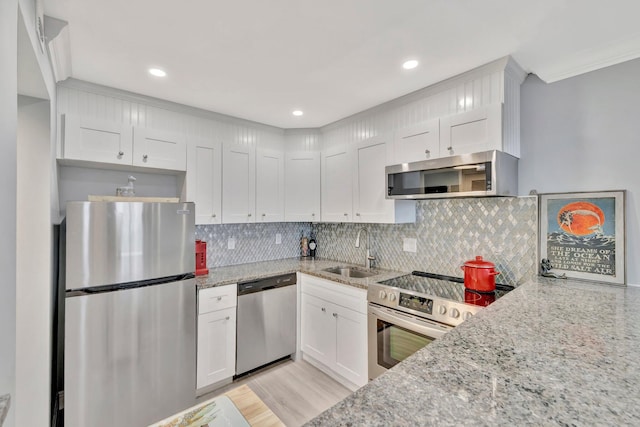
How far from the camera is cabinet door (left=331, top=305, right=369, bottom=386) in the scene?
7.72 feet

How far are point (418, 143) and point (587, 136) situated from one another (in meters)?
1.05

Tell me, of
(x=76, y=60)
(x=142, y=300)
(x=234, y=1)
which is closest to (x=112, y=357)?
(x=142, y=300)

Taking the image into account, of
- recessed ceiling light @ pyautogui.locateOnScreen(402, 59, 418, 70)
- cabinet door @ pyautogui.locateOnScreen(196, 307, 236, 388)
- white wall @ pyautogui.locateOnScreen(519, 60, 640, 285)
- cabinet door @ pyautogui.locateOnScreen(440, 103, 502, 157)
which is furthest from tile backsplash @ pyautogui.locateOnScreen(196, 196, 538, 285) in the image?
recessed ceiling light @ pyautogui.locateOnScreen(402, 59, 418, 70)

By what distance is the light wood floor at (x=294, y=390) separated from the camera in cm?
224

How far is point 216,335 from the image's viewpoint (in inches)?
96.2

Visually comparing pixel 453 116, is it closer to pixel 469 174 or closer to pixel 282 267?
pixel 469 174

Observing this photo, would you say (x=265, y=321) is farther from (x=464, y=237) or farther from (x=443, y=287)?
(x=464, y=237)

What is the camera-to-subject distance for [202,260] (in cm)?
272

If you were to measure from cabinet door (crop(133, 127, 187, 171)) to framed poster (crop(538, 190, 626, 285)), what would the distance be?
9.47ft

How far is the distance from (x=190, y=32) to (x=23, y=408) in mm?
2141

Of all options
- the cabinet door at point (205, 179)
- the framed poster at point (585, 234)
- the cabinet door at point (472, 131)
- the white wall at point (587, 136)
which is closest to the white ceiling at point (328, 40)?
the white wall at point (587, 136)

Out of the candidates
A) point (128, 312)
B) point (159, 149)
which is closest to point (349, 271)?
point (128, 312)

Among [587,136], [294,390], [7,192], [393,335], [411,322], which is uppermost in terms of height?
[587,136]

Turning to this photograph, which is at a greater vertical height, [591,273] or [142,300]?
[591,273]
